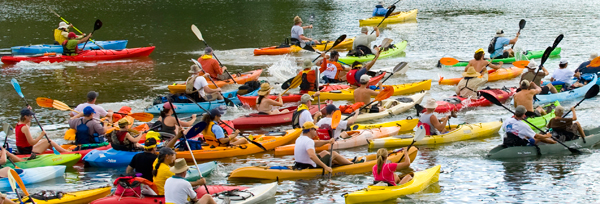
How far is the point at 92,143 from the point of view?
11836 millimetres

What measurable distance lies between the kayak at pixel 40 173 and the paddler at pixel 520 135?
7544mm

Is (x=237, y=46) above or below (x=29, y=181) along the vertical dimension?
above

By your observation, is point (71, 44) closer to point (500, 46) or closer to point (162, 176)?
point (500, 46)

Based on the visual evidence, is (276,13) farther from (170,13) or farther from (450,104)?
(450,104)

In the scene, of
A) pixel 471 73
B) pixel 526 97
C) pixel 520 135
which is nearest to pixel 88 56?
pixel 471 73

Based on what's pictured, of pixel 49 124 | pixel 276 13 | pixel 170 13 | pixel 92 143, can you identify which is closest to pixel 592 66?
pixel 92 143

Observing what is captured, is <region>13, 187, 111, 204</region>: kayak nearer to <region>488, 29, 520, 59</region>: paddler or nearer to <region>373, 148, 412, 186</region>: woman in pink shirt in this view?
<region>373, 148, 412, 186</region>: woman in pink shirt

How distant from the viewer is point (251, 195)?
8.88 m

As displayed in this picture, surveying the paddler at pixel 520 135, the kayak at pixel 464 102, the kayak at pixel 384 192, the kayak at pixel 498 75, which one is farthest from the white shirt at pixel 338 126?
the kayak at pixel 498 75

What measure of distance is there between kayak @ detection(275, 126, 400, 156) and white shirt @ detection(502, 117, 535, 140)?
8.01ft

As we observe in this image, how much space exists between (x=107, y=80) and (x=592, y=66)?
45.5 ft

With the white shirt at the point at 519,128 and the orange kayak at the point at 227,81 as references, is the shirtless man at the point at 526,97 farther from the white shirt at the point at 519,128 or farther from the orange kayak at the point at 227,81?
the orange kayak at the point at 227,81

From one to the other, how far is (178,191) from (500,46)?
14.6 m

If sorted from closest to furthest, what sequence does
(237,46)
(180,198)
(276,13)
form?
(180,198) → (237,46) → (276,13)
